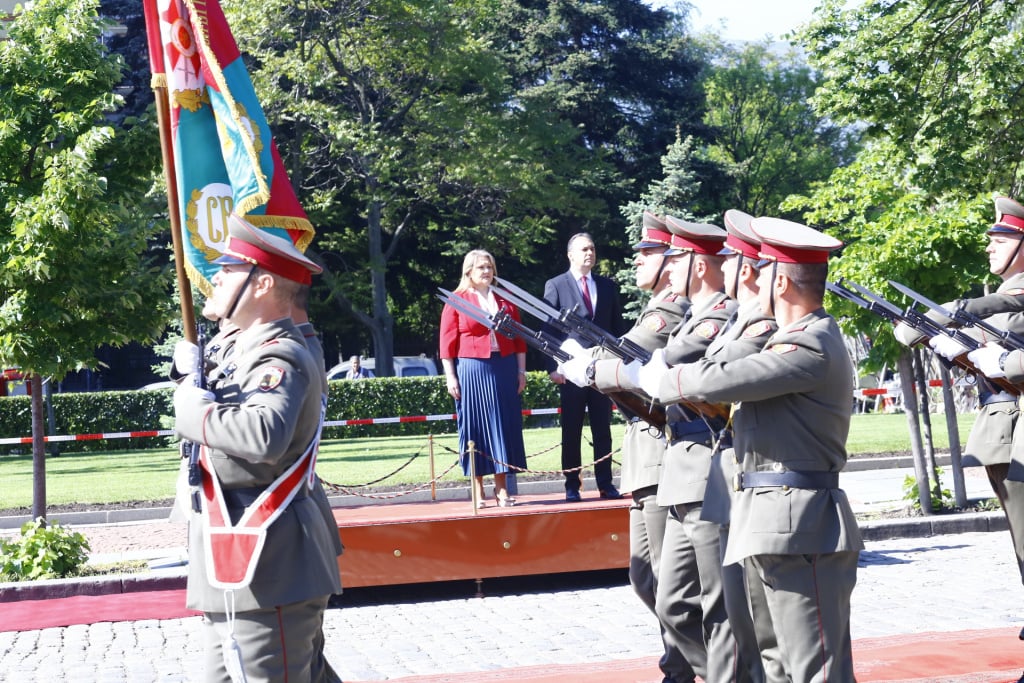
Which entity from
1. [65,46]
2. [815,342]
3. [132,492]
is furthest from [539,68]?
[815,342]

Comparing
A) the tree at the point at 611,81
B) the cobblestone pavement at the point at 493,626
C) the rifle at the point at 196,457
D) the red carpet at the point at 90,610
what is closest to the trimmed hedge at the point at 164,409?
the tree at the point at 611,81

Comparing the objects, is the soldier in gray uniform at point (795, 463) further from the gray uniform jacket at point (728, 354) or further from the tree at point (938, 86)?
the tree at point (938, 86)

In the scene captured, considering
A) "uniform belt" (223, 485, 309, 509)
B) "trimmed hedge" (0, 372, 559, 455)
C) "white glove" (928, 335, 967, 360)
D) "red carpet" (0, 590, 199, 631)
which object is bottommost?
"red carpet" (0, 590, 199, 631)

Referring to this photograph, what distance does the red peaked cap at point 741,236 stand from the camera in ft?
17.0

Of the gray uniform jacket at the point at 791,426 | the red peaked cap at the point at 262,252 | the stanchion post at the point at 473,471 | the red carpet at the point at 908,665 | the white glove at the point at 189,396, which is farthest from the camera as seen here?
the stanchion post at the point at 473,471

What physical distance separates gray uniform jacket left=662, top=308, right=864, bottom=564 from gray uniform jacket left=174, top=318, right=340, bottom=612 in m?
1.48

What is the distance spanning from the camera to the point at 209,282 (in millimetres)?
7738

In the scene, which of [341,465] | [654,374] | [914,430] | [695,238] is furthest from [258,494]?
[341,465]

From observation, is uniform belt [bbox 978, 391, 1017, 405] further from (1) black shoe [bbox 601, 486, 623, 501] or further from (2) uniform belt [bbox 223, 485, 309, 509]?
(2) uniform belt [bbox 223, 485, 309, 509]

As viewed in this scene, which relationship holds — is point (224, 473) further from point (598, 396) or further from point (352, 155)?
point (352, 155)

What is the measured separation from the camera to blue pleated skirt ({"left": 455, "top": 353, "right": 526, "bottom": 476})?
393 inches

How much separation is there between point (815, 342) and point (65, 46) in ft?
28.4

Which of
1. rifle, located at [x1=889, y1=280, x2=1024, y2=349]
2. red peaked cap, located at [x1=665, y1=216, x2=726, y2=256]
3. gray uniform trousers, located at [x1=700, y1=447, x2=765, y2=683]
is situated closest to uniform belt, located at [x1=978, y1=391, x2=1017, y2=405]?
rifle, located at [x1=889, y1=280, x2=1024, y2=349]

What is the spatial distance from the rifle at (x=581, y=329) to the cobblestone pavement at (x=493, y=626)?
210 cm
